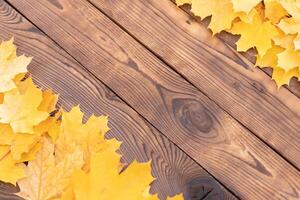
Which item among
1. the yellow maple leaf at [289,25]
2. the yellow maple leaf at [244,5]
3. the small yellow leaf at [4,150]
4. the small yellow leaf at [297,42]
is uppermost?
the yellow maple leaf at [244,5]

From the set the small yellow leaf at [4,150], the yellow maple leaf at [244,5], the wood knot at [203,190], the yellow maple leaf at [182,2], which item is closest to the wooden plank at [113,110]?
the wood knot at [203,190]

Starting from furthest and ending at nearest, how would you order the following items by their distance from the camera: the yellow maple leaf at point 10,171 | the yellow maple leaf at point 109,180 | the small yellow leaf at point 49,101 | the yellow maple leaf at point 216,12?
the yellow maple leaf at point 216,12 → the small yellow leaf at point 49,101 → the yellow maple leaf at point 10,171 → the yellow maple leaf at point 109,180

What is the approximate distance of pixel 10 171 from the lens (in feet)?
5.51

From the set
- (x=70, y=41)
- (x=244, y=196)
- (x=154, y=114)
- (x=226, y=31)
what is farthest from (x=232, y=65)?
(x=70, y=41)

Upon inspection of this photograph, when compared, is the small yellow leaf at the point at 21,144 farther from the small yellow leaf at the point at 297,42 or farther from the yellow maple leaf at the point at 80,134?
the small yellow leaf at the point at 297,42

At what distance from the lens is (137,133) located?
181 cm

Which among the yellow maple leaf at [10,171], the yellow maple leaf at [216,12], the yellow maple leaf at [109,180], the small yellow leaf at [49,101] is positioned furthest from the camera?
the yellow maple leaf at [216,12]

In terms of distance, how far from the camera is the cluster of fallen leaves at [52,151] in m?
1.57

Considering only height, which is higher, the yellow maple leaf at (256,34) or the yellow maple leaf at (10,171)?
the yellow maple leaf at (256,34)

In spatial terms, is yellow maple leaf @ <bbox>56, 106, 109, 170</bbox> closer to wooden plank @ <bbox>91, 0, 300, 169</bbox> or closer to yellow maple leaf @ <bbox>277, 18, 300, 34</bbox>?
wooden plank @ <bbox>91, 0, 300, 169</bbox>

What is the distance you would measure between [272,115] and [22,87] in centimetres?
84

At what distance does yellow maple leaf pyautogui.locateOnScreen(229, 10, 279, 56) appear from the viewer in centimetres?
187

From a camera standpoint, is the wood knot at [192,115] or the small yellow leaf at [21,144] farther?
the wood knot at [192,115]

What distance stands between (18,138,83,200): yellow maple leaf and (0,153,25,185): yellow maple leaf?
0.02 metres
